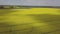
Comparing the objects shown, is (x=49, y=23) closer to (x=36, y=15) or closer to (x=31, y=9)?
(x=36, y=15)

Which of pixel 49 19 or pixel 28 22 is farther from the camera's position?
pixel 49 19

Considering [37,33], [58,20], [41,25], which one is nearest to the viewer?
[37,33]

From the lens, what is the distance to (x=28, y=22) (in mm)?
1390

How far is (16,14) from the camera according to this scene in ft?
5.19

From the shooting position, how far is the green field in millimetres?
1208

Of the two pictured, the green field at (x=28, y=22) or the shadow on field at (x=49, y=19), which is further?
the shadow on field at (x=49, y=19)

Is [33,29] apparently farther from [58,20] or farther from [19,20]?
[58,20]

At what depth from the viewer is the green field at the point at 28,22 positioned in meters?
1.21

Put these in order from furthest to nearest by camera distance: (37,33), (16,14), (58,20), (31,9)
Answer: (31,9) → (16,14) → (58,20) → (37,33)

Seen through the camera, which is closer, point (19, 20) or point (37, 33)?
point (37, 33)

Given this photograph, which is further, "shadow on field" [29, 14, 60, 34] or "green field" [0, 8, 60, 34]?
"shadow on field" [29, 14, 60, 34]
